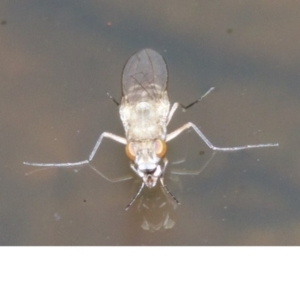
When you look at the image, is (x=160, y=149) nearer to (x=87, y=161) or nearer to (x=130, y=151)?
(x=130, y=151)

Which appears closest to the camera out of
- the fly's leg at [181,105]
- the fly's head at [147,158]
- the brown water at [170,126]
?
the brown water at [170,126]

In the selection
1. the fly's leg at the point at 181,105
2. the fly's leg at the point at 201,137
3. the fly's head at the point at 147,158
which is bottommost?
the fly's head at the point at 147,158

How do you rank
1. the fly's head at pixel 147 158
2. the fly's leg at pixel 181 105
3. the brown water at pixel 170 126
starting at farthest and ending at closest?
the fly's leg at pixel 181 105 < the fly's head at pixel 147 158 < the brown water at pixel 170 126

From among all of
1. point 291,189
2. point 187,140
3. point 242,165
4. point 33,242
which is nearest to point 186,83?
point 187,140

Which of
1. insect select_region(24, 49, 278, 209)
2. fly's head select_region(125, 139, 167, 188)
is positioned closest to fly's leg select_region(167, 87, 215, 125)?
insect select_region(24, 49, 278, 209)

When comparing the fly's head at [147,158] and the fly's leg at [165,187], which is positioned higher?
the fly's head at [147,158]

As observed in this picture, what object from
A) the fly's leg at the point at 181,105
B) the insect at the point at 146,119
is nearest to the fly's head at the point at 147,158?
the insect at the point at 146,119

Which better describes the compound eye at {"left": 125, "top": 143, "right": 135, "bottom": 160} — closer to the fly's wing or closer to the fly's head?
the fly's head

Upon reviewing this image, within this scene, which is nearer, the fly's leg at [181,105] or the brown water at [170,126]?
the brown water at [170,126]

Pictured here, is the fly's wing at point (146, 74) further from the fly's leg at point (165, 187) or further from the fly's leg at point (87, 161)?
the fly's leg at point (165, 187)
